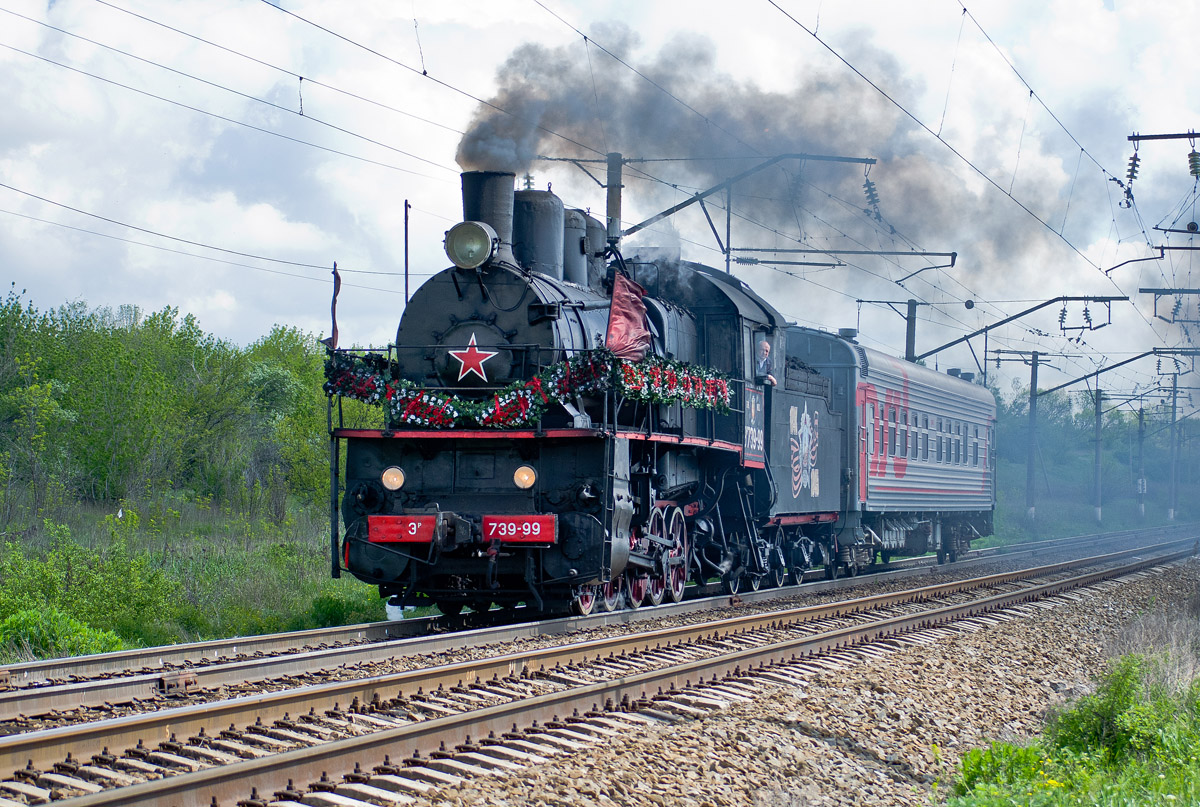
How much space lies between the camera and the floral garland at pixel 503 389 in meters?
10.4

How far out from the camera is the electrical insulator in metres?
19.0

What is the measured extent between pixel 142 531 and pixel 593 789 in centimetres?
1632

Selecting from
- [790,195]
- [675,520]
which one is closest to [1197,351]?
[790,195]

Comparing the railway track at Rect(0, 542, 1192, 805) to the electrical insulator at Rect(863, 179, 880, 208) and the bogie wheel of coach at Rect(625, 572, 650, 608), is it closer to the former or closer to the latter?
the bogie wheel of coach at Rect(625, 572, 650, 608)

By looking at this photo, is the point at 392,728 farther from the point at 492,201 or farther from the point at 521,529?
the point at 492,201

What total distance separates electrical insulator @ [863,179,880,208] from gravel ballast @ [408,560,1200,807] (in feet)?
33.1

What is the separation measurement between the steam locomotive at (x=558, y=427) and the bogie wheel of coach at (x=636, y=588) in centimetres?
2

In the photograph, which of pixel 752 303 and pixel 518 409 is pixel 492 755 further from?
pixel 752 303

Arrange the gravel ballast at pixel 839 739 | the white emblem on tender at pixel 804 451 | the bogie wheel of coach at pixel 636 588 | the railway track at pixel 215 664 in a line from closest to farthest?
the gravel ballast at pixel 839 739
the railway track at pixel 215 664
the bogie wheel of coach at pixel 636 588
the white emblem on tender at pixel 804 451

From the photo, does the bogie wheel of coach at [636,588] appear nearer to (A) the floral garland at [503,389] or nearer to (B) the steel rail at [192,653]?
(B) the steel rail at [192,653]

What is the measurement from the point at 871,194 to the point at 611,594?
33.1 feet

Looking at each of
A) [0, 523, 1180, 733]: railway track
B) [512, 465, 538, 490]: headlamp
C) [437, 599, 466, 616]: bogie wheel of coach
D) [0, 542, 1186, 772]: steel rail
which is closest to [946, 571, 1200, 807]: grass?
[0, 542, 1186, 772]: steel rail

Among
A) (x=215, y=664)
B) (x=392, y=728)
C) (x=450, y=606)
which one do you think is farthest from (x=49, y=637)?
(x=392, y=728)

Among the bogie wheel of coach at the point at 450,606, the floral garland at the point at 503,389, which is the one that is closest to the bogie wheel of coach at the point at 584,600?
the bogie wheel of coach at the point at 450,606
